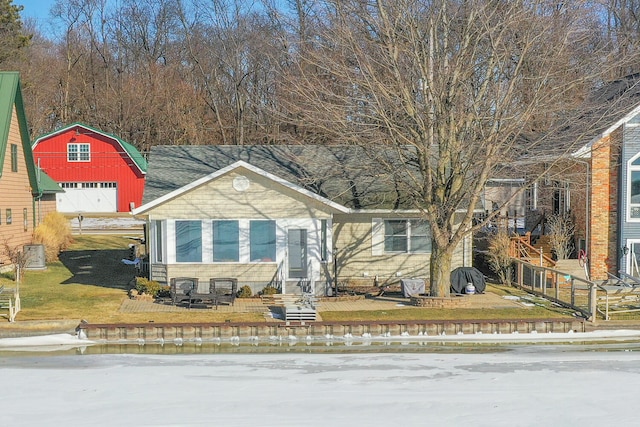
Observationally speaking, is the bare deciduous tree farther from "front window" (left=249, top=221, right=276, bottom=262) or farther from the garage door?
the garage door

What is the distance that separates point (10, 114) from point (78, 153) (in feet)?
81.7

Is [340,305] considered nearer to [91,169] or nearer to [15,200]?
[15,200]

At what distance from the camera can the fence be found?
2128cm

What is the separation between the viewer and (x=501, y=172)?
25.9 meters

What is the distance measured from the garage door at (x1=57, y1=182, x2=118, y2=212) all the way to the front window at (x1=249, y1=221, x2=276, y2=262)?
33202mm

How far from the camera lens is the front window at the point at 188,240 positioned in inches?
947

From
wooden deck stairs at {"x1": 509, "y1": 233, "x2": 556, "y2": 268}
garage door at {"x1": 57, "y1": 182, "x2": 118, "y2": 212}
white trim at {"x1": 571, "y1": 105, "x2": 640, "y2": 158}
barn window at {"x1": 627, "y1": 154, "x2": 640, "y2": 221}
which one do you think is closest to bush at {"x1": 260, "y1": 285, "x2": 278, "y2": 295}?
wooden deck stairs at {"x1": 509, "y1": 233, "x2": 556, "y2": 268}

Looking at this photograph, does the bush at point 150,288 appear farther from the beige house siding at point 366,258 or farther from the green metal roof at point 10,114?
the green metal roof at point 10,114

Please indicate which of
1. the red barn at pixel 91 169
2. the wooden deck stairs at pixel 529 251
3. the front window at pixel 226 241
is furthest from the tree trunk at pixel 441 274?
the red barn at pixel 91 169

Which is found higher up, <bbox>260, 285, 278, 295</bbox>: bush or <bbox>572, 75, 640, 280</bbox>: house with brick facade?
<bbox>572, 75, 640, 280</bbox>: house with brick facade

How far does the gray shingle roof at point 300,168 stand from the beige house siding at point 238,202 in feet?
3.09

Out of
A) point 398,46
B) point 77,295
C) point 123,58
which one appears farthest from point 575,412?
point 123,58

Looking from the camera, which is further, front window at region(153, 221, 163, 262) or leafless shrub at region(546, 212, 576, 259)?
leafless shrub at region(546, 212, 576, 259)

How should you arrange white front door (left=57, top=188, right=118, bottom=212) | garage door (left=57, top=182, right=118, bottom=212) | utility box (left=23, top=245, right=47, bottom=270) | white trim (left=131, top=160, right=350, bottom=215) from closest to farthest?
white trim (left=131, top=160, right=350, bottom=215) < utility box (left=23, top=245, right=47, bottom=270) < garage door (left=57, top=182, right=118, bottom=212) < white front door (left=57, top=188, right=118, bottom=212)
